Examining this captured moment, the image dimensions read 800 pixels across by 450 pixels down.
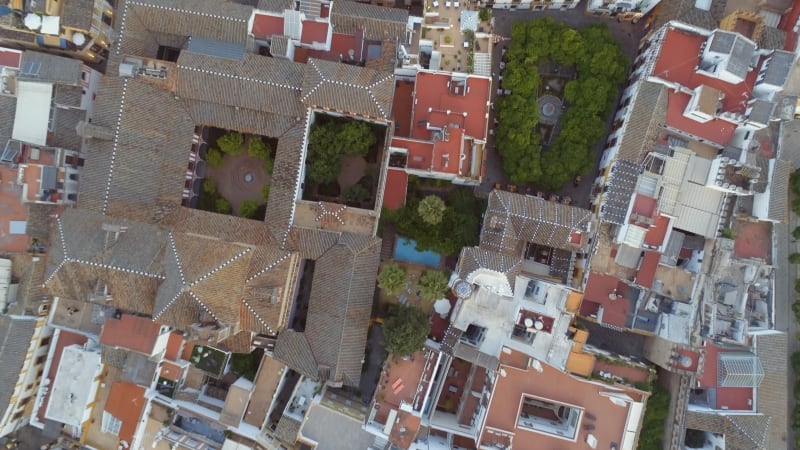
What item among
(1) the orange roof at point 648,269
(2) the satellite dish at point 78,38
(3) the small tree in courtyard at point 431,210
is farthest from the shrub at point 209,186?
(1) the orange roof at point 648,269

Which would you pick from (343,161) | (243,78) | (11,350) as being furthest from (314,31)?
(11,350)

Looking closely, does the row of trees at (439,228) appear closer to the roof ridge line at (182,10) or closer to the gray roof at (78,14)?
the roof ridge line at (182,10)

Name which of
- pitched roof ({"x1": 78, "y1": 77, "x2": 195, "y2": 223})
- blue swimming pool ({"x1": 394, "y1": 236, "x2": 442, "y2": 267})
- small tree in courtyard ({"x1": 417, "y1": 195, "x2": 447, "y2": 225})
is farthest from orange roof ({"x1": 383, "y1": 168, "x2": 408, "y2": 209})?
pitched roof ({"x1": 78, "y1": 77, "x2": 195, "y2": 223})

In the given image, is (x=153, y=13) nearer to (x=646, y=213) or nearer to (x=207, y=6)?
(x=207, y=6)

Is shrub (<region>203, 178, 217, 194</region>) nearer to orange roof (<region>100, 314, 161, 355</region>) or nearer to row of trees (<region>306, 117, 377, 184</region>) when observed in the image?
row of trees (<region>306, 117, 377, 184</region>)

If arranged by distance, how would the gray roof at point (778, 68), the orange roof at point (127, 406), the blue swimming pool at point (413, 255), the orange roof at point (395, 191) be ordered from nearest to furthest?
the gray roof at point (778, 68) → the orange roof at point (127, 406) → the orange roof at point (395, 191) → the blue swimming pool at point (413, 255)

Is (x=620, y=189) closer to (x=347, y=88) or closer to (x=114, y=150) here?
(x=347, y=88)
